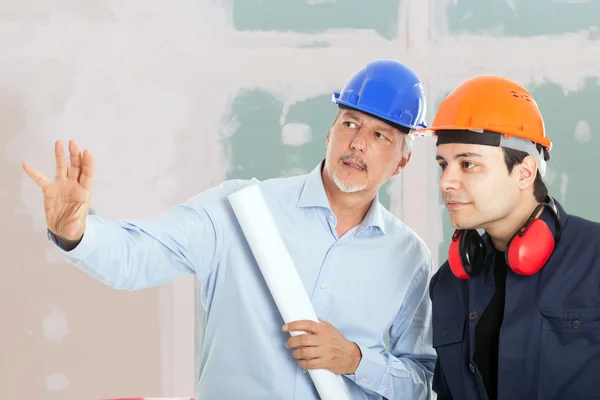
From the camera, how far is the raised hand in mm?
2012

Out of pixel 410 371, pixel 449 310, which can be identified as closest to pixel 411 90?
pixel 449 310

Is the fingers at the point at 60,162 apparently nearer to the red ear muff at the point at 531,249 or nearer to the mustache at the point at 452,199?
the mustache at the point at 452,199

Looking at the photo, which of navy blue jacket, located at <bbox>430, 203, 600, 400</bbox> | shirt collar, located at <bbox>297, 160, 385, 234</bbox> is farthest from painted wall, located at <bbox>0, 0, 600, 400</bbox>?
navy blue jacket, located at <bbox>430, 203, 600, 400</bbox>

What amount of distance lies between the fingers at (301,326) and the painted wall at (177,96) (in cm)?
208

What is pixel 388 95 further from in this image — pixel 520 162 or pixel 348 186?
pixel 520 162

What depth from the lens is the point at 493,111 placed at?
2.34 metres

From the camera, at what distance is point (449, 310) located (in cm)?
248

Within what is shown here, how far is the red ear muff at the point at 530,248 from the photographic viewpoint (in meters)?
2.18

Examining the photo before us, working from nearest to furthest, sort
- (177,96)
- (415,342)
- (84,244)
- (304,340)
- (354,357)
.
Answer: (84,244) < (304,340) < (354,357) < (415,342) < (177,96)

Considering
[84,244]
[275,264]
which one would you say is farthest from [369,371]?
[84,244]

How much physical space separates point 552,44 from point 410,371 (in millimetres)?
2445

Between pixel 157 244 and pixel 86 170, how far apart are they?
19.3 inches

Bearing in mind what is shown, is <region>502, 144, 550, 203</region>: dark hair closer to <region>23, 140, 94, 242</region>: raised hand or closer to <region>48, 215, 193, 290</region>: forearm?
<region>48, 215, 193, 290</region>: forearm

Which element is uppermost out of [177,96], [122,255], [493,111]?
[177,96]
